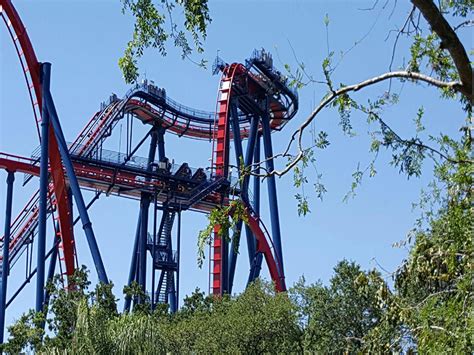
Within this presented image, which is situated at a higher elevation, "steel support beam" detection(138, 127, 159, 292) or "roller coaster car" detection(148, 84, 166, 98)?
"roller coaster car" detection(148, 84, 166, 98)

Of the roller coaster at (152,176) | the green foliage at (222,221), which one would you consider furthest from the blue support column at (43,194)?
the green foliage at (222,221)

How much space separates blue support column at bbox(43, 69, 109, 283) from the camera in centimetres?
2341

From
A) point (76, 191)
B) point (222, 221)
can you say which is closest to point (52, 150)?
point (76, 191)

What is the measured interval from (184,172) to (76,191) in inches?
227

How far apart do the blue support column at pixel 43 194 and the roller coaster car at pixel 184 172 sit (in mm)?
6202

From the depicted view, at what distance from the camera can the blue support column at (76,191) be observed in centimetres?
2341

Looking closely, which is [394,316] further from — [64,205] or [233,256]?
[233,256]

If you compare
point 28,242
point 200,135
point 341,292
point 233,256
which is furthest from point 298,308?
point 200,135

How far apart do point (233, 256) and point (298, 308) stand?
19.5 feet

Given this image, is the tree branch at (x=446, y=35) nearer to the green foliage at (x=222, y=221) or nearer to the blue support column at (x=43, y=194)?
the green foliage at (x=222, y=221)

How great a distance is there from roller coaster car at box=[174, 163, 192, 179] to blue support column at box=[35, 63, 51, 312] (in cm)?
620

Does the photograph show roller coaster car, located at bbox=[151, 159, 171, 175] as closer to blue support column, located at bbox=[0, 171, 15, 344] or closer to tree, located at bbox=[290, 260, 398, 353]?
blue support column, located at bbox=[0, 171, 15, 344]

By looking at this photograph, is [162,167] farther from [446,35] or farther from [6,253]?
[446,35]

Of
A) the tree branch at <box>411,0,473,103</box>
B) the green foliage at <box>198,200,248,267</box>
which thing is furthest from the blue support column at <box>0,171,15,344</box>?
the tree branch at <box>411,0,473,103</box>
